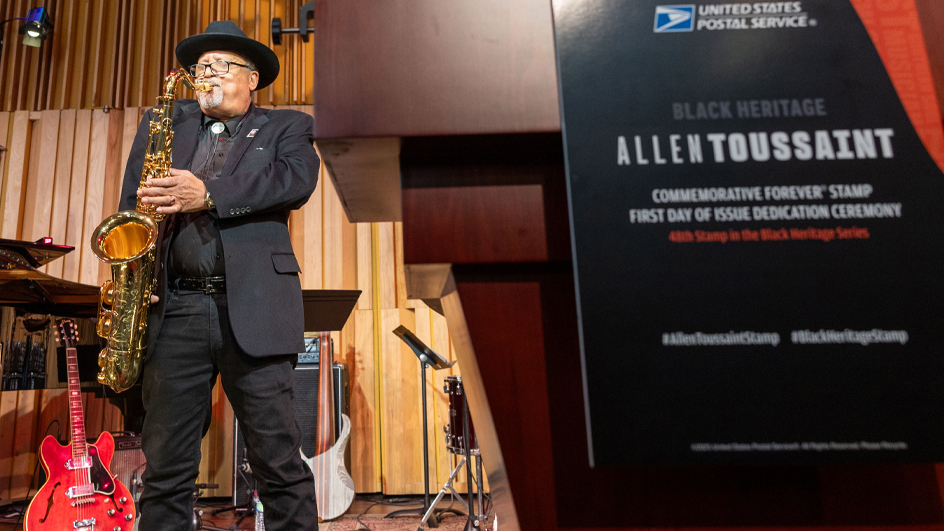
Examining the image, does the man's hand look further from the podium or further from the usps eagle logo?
the usps eagle logo

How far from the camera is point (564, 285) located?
0.61m

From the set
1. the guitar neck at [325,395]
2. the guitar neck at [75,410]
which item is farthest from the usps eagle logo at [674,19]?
the guitar neck at [325,395]

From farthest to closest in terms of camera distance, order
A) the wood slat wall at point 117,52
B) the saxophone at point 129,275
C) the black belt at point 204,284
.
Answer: the wood slat wall at point 117,52
the saxophone at point 129,275
the black belt at point 204,284

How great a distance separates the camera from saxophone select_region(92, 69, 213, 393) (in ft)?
5.26

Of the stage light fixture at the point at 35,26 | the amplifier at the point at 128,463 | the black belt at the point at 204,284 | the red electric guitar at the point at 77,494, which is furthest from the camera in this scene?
the stage light fixture at the point at 35,26

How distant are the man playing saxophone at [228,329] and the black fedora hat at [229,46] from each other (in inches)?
16.2

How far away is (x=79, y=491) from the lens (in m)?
2.54

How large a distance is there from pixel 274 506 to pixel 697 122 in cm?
137

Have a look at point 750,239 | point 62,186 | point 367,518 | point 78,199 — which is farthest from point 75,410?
point 750,239


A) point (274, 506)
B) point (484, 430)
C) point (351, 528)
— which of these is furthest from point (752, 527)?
point (351, 528)

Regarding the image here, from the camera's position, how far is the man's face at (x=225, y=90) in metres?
1.72

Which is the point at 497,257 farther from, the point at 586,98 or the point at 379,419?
the point at 379,419

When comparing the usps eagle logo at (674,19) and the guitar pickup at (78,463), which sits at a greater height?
the usps eagle logo at (674,19)

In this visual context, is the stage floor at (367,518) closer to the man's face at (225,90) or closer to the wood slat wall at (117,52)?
the man's face at (225,90)
